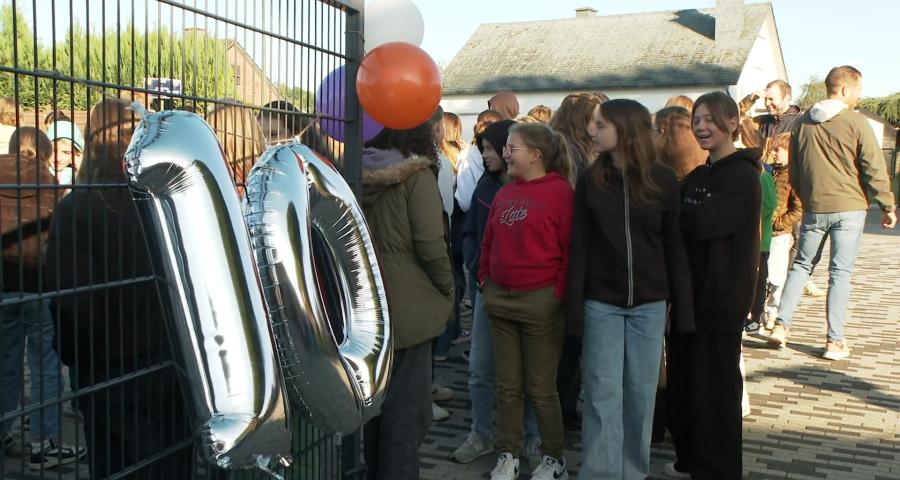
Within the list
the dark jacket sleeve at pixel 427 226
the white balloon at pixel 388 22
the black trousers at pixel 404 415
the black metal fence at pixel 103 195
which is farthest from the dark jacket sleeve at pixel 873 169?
the black metal fence at pixel 103 195

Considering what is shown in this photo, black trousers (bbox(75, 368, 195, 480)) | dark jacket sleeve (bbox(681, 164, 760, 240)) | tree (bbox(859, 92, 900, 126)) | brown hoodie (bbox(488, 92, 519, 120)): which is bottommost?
black trousers (bbox(75, 368, 195, 480))

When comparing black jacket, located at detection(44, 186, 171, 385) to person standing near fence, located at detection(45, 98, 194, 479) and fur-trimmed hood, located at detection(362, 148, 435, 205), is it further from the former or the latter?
fur-trimmed hood, located at detection(362, 148, 435, 205)

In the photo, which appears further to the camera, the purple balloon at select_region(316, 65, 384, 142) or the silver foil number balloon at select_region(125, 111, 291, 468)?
the purple balloon at select_region(316, 65, 384, 142)

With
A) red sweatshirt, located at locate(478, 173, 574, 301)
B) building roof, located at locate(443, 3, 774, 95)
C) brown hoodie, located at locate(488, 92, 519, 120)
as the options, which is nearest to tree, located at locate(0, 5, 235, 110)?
red sweatshirt, located at locate(478, 173, 574, 301)

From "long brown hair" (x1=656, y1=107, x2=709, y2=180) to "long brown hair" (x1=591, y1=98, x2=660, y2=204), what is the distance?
79 centimetres

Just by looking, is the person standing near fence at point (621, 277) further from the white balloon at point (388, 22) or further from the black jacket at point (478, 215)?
the white balloon at point (388, 22)

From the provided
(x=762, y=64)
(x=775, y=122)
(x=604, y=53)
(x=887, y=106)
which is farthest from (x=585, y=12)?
(x=775, y=122)

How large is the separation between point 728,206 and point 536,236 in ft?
2.90

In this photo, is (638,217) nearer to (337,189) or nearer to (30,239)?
(337,189)

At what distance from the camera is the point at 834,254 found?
22.7ft

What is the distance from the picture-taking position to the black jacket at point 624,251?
3803 mm

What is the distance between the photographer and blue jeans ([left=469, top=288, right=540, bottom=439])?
15.4 ft

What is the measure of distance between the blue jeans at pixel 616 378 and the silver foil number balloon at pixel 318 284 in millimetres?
1548

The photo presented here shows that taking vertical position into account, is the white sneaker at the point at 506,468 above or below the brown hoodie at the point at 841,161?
below
